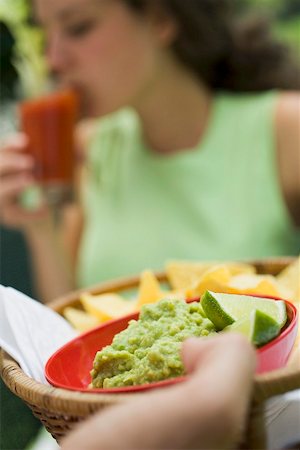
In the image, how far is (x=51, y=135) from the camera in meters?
1.94

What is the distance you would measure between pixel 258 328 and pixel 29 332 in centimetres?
28

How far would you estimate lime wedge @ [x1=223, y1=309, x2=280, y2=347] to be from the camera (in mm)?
643

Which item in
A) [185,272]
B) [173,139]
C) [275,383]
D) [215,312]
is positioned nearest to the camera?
[275,383]

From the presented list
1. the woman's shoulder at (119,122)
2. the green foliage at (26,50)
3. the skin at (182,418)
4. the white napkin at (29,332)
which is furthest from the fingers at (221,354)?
the woman's shoulder at (119,122)

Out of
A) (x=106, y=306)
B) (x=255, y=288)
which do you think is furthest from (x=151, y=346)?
(x=106, y=306)

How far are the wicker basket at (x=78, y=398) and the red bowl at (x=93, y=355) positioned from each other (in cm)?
2

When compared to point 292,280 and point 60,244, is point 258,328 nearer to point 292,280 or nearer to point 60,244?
point 292,280

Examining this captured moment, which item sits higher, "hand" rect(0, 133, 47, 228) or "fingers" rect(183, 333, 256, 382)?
"fingers" rect(183, 333, 256, 382)

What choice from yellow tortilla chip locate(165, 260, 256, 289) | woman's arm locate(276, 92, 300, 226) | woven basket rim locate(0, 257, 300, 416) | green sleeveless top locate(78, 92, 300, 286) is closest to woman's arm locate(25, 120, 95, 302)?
green sleeveless top locate(78, 92, 300, 286)

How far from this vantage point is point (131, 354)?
73 cm

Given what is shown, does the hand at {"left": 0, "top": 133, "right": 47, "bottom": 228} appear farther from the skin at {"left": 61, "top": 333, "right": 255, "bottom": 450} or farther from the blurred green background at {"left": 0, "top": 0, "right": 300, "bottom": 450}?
the skin at {"left": 61, "top": 333, "right": 255, "bottom": 450}

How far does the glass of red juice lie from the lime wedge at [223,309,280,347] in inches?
53.7

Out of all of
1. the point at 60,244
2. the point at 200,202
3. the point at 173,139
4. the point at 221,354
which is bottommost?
the point at 60,244

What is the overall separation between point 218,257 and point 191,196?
238 millimetres
